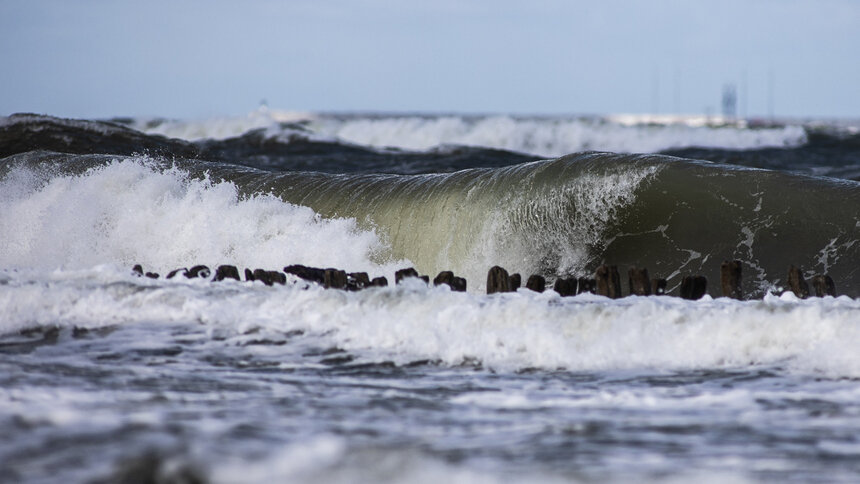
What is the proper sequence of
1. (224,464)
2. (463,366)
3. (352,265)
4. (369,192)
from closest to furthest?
(224,464), (463,366), (352,265), (369,192)

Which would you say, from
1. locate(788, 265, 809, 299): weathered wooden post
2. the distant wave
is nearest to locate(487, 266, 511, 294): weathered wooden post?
locate(788, 265, 809, 299): weathered wooden post

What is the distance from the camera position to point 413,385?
13.3 ft

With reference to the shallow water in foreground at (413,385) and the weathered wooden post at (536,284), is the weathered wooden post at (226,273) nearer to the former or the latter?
the shallow water in foreground at (413,385)

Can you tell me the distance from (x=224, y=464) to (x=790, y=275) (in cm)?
336

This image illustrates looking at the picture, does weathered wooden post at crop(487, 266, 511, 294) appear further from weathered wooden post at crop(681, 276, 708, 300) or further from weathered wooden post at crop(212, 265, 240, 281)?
weathered wooden post at crop(212, 265, 240, 281)

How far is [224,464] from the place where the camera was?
2.69 m

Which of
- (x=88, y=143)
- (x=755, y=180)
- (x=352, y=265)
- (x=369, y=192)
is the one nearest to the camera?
(x=755, y=180)

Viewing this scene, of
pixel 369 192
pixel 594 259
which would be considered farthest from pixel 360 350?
pixel 369 192

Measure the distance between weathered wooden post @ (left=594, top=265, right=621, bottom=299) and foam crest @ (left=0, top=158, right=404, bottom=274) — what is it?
9.44 ft

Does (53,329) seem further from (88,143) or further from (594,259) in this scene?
(88,143)

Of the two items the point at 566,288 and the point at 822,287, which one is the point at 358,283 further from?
the point at 822,287

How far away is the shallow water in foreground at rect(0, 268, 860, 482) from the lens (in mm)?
2816

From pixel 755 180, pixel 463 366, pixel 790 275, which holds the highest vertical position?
pixel 755 180

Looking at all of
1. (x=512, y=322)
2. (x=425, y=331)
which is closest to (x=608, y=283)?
(x=512, y=322)
